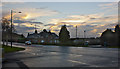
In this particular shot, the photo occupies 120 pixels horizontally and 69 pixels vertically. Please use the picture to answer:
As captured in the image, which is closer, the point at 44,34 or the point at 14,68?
the point at 14,68

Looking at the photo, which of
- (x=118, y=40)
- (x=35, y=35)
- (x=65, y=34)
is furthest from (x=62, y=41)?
(x=35, y=35)

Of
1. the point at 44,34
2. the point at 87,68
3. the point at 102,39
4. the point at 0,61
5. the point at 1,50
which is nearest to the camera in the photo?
the point at 87,68

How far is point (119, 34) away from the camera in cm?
3850

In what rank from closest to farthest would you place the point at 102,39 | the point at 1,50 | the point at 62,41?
the point at 1,50 → the point at 102,39 → the point at 62,41

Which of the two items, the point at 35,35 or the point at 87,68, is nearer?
the point at 87,68

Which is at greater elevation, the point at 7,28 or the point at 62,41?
the point at 7,28

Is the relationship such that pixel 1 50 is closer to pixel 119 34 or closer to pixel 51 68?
pixel 51 68

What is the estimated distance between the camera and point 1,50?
42.7 feet

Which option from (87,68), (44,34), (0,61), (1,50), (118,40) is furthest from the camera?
(44,34)

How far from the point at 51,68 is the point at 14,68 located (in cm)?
240

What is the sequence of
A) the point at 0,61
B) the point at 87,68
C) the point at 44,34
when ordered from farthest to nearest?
the point at 44,34 → the point at 0,61 → the point at 87,68

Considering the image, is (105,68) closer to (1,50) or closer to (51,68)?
(51,68)

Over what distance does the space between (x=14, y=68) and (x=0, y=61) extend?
306 cm

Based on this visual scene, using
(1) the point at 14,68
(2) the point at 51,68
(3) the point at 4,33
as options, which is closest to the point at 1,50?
(1) the point at 14,68
